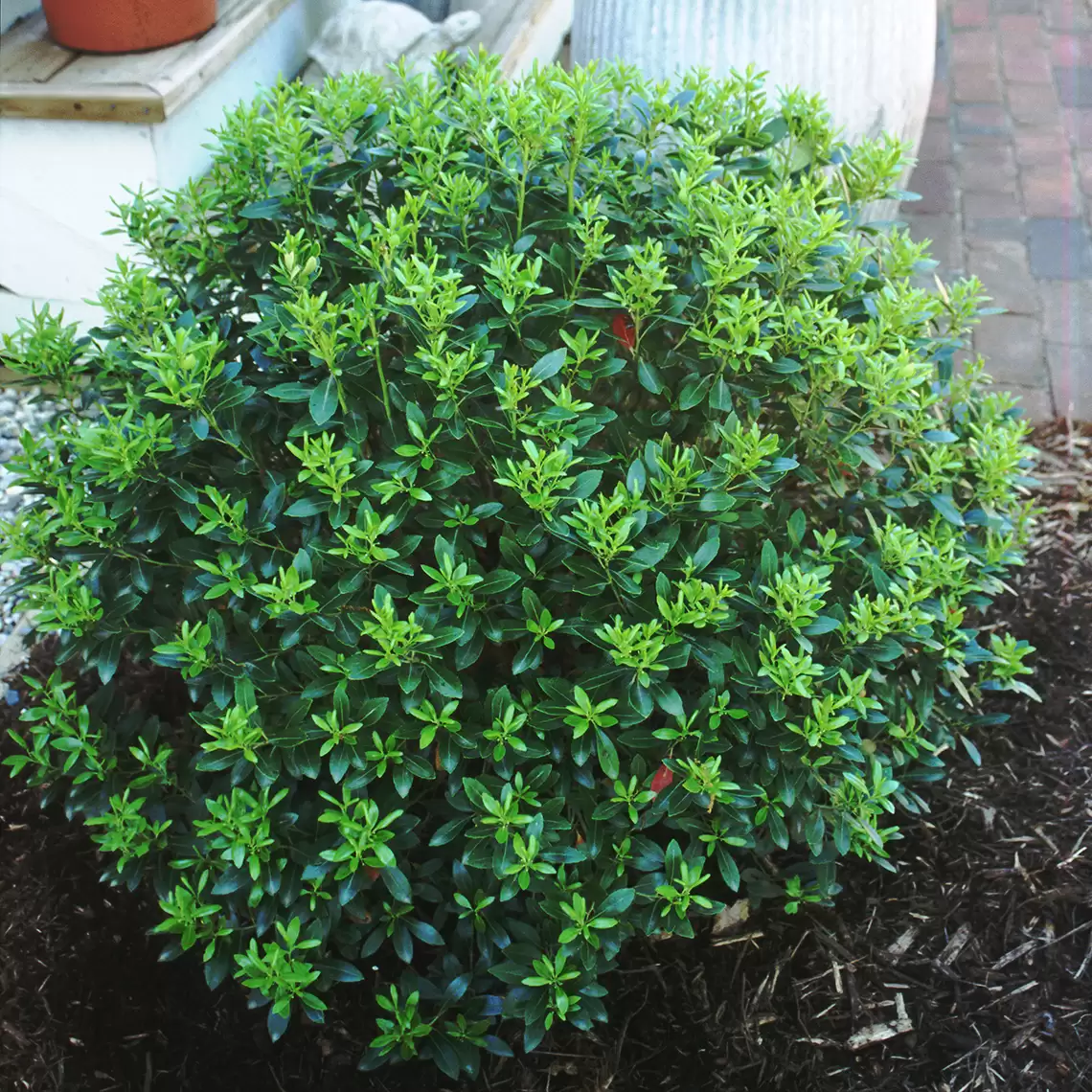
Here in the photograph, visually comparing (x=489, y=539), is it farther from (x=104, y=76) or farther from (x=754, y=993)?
(x=104, y=76)

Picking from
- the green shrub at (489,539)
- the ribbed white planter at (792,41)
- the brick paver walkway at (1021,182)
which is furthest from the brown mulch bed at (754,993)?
the ribbed white planter at (792,41)

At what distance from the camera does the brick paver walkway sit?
4.07 metres

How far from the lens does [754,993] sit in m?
2.09

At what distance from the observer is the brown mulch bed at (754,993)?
6.49 feet

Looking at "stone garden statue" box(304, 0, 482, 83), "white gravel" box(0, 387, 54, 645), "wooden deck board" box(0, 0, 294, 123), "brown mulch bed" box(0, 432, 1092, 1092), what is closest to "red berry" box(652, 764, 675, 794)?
"brown mulch bed" box(0, 432, 1092, 1092)

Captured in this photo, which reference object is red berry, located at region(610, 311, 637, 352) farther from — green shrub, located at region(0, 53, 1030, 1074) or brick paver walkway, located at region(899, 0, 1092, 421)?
brick paver walkway, located at region(899, 0, 1092, 421)

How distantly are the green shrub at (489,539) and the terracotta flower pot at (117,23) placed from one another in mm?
1699

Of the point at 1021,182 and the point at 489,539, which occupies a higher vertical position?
the point at 489,539

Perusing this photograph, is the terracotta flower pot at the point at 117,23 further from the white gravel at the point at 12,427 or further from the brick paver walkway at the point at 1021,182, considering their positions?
the brick paver walkway at the point at 1021,182

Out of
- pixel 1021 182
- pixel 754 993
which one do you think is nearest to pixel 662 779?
pixel 754 993

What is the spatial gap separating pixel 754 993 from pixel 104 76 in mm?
3097

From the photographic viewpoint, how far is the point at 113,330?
6.26 feet

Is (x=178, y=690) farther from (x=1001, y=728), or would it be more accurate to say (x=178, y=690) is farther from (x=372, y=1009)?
(x=1001, y=728)

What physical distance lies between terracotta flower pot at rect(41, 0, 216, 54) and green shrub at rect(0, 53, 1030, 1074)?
1699 mm
